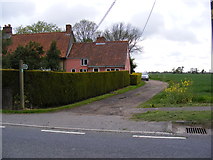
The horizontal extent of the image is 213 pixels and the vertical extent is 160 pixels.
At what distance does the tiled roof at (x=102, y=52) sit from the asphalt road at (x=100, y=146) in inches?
1231

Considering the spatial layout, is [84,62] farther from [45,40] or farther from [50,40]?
[45,40]

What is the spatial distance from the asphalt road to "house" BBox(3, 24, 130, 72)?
31.2 m

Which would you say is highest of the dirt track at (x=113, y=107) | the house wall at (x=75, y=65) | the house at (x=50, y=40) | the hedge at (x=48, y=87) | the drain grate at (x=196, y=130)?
the house at (x=50, y=40)

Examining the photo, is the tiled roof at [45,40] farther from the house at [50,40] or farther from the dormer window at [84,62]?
the dormer window at [84,62]

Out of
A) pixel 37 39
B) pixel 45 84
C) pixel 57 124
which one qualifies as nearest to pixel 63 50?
pixel 37 39

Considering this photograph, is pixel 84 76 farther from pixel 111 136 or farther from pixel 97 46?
pixel 97 46

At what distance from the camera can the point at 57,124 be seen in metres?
8.78

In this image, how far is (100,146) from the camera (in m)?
5.73

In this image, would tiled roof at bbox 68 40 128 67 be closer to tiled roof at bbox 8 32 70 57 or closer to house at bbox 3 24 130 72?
house at bbox 3 24 130 72

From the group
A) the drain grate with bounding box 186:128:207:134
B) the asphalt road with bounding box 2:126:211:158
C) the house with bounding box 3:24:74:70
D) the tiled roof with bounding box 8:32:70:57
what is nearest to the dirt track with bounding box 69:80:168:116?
the drain grate with bounding box 186:128:207:134

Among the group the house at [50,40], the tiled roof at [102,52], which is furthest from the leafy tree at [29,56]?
the tiled roof at [102,52]

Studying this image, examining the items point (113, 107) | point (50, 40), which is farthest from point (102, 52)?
point (113, 107)

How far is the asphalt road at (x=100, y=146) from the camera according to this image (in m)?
5.11

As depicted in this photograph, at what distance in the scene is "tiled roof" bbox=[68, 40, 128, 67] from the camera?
3862 cm
